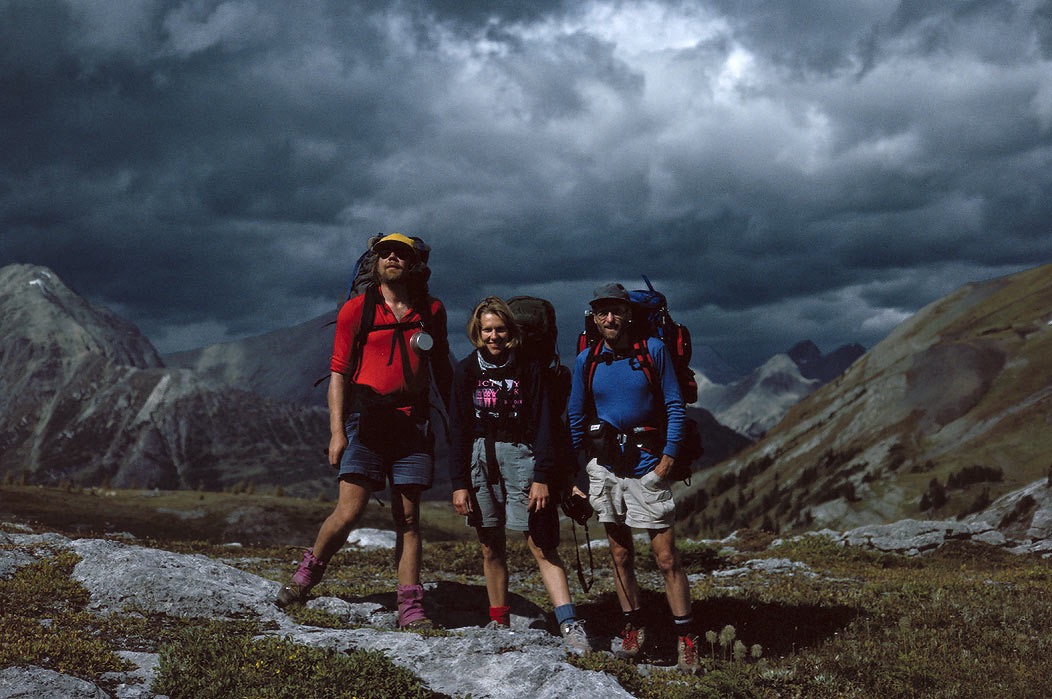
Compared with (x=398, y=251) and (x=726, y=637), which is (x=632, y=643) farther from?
(x=398, y=251)

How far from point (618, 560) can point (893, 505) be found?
67367 mm

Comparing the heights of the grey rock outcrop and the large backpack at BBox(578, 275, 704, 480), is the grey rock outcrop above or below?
below

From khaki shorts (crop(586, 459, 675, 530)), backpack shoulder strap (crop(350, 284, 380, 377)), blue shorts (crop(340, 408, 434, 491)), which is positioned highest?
backpack shoulder strap (crop(350, 284, 380, 377))

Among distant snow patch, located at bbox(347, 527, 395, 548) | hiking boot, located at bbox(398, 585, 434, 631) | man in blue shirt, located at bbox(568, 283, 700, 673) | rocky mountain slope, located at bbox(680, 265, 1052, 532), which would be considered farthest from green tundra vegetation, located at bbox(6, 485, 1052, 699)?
rocky mountain slope, located at bbox(680, 265, 1052, 532)

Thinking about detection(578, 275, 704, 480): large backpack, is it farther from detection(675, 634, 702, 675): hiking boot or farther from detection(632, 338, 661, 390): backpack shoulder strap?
detection(675, 634, 702, 675): hiking boot

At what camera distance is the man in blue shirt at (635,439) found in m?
8.74


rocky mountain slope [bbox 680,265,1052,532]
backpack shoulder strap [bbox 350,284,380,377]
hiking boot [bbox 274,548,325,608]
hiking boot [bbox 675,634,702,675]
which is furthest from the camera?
rocky mountain slope [bbox 680,265,1052,532]

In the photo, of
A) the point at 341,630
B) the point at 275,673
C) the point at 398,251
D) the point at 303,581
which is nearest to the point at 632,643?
the point at 341,630

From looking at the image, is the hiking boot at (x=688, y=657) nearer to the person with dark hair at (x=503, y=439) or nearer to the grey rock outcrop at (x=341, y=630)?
the person with dark hair at (x=503, y=439)

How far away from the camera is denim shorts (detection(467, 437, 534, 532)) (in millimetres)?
9102

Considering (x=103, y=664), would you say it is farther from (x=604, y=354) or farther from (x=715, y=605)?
(x=715, y=605)

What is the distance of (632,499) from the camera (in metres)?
8.88

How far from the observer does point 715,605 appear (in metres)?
12.6

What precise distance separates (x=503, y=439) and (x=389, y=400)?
146cm
